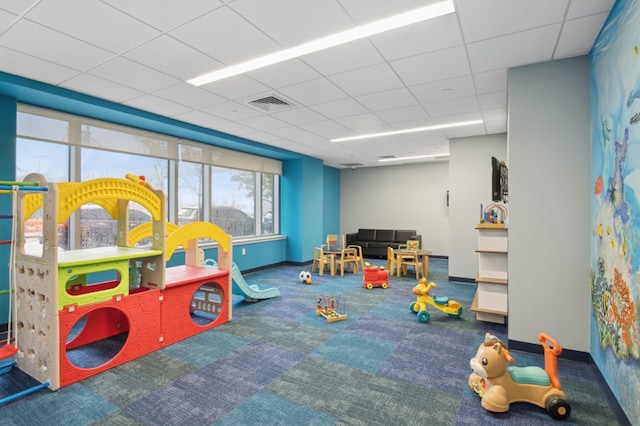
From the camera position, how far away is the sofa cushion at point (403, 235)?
915 centimetres

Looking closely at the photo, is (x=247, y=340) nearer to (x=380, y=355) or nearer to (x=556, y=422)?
(x=380, y=355)

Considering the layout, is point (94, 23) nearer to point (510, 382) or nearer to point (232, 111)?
point (232, 111)

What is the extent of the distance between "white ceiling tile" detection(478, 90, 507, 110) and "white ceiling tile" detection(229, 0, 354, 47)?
2312 millimetres

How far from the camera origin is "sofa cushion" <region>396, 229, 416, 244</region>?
9.15 metres

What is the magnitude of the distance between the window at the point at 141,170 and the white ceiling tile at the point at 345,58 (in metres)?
3.28

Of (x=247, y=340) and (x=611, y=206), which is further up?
(x=611, y=206)

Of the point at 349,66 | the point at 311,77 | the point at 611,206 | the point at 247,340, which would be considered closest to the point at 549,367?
the point at 611,206

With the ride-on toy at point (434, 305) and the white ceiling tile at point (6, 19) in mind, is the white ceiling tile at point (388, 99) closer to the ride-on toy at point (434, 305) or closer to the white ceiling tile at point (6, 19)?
the ride-on toy at point (434, 305)

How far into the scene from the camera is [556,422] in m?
2.09

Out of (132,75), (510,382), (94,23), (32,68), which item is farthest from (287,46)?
(510,382)

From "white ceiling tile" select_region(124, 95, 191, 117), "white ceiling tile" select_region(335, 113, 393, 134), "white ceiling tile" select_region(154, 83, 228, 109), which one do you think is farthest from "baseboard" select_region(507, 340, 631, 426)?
"white ceiling tile" select_region(124, 95, 191, 117)

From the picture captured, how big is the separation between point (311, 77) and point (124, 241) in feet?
8.63

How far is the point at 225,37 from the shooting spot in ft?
8.30

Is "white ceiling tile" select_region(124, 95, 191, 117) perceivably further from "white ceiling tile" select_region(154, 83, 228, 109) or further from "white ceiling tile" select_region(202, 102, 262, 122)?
"white ceiling tile" select_region(202, 102, 262, 122)
